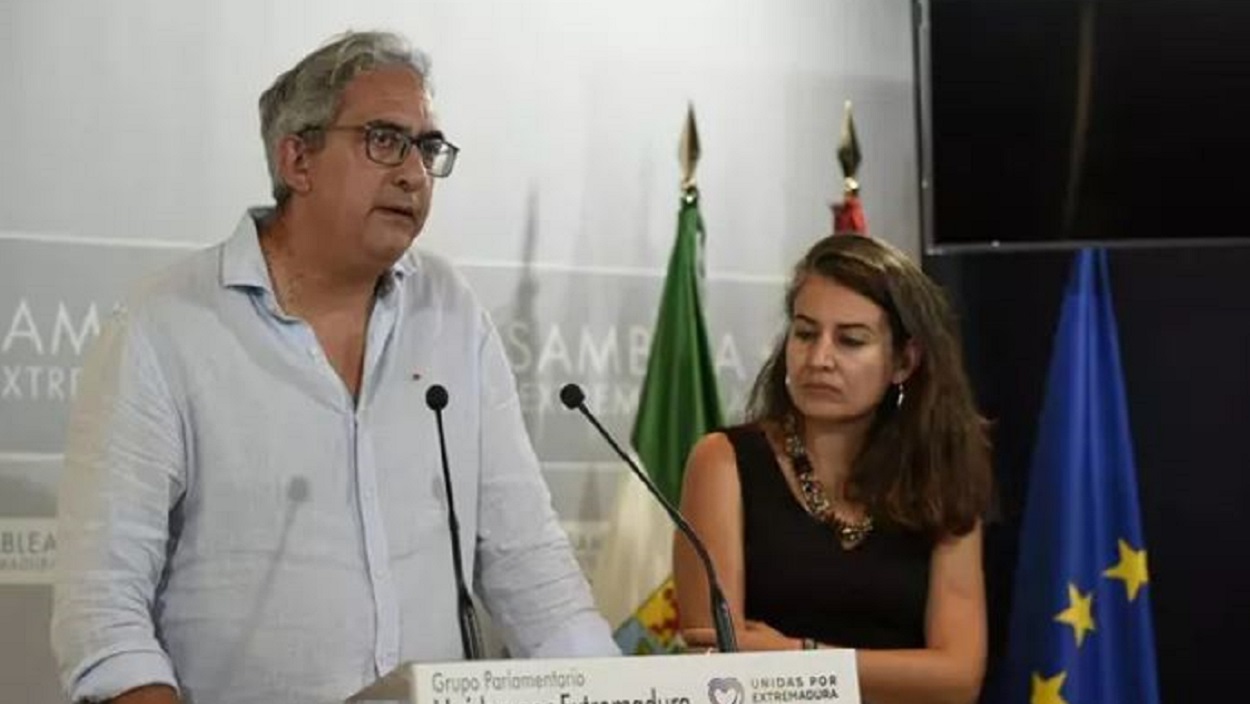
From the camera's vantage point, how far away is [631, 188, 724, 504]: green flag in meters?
4.12

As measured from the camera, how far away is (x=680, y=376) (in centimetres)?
414

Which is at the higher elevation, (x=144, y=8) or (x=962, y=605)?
(x=144, y=8)

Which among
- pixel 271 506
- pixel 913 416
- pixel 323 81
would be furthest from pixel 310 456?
pixel 913 416

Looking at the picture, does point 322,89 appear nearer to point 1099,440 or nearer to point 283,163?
point 283,163

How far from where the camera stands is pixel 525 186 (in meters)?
4.18

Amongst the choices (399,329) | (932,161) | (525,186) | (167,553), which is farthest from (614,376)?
(167,553)

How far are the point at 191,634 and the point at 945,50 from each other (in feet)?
7.07

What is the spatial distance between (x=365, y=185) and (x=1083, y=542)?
6.36 feet

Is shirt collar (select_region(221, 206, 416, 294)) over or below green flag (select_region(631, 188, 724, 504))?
over

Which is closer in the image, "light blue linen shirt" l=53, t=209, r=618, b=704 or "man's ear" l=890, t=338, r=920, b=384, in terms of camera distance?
"light blue linen shirt" l=53, t=209, r=618, b=704

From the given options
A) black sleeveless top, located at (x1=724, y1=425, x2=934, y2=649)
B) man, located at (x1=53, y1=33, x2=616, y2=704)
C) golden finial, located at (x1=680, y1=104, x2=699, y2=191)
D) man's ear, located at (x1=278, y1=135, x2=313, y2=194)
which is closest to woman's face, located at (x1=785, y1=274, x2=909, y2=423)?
black sleeveless top, located at (x1=724, y1=425, x2=934, y2=649)

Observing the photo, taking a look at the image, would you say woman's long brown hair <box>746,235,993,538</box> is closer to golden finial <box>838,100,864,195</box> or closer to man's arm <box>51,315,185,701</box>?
golden finial <box>838,100,864,195</box>

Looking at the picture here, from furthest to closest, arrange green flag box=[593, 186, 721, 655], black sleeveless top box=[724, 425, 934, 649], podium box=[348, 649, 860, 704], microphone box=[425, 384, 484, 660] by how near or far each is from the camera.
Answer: green flag box=[593, 186, 721, 655] → black sleeveless top box=[724, 425, 934, 649] → microphone box=[425, 384, 484, 660] → podium box=[348, 649, 860, 704]

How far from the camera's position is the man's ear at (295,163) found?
2932mm
